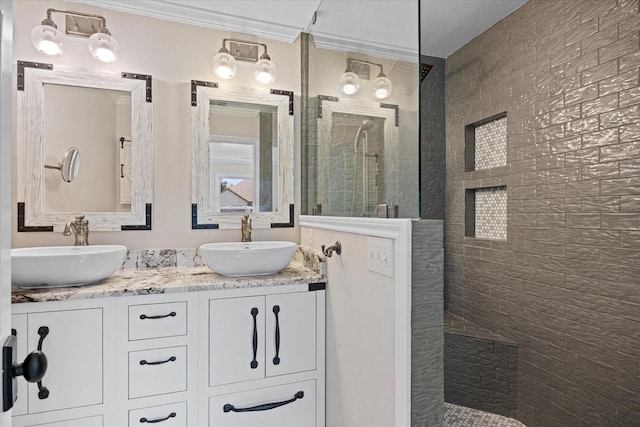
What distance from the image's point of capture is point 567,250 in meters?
1.89

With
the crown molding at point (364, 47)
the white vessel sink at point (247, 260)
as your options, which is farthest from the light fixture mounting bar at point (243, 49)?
the white vessel sink at point (247, 260)

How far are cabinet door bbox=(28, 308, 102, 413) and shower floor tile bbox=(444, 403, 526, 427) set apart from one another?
6.01 ft

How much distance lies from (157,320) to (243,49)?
1640mm

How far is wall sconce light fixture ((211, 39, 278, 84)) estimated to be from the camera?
2055mm

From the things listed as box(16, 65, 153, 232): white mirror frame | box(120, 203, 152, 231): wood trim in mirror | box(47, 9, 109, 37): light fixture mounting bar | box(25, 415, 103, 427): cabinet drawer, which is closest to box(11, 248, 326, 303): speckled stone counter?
box(120, 203, 152, 231): wood trim in mirror

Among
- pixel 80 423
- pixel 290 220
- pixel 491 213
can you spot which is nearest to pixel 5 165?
pixel 80 423

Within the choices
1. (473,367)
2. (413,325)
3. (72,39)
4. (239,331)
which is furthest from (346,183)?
(72,39)

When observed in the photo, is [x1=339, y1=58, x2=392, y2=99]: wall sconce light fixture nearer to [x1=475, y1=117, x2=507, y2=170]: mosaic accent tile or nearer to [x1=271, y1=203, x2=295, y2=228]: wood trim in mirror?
[x1=271, y1=203, x2=295, y2=228]: wood trim in mirror

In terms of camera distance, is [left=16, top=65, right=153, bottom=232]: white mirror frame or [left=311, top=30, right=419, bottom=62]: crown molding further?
[left=16, top=65, right=153, bottom=232]: white mirror frame

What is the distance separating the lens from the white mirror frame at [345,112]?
4.19 ft

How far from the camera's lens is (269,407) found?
1.69m

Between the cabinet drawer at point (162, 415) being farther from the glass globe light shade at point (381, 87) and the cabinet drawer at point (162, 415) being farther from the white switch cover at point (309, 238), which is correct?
the glass globe light shade at point (381, 87)

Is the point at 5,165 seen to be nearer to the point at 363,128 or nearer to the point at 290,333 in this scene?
the point at 363,128

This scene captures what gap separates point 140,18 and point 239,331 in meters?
1.82
